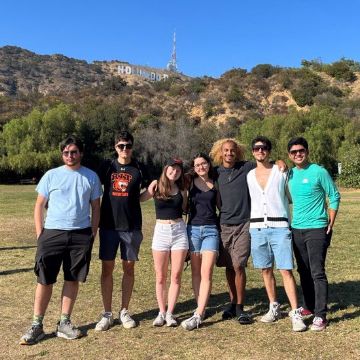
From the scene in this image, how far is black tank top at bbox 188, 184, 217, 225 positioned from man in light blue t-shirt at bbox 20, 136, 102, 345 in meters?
1.06

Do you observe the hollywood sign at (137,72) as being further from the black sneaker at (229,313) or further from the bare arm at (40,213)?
the bare arm at (40,213)

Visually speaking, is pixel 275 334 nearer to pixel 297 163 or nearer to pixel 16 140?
pixel 297 163

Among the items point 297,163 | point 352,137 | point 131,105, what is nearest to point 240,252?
point 297,163

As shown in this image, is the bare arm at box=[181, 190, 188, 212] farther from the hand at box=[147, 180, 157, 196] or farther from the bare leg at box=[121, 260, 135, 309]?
the bare leg at box=[121, 260, 135, 309]

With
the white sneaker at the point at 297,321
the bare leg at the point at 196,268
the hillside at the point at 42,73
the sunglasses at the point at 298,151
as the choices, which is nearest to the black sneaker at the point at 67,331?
the bare leg at the point at 196,268

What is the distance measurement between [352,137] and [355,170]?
5.98m

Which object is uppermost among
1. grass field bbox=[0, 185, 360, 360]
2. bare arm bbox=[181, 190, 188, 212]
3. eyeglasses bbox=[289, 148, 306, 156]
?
eyeglasses bbox=[289, 148, 306, 156]

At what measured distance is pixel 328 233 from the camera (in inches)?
200

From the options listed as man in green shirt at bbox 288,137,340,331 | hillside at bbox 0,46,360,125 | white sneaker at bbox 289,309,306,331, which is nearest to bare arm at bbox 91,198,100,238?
man in green shirt at bbox 288,137,340,331

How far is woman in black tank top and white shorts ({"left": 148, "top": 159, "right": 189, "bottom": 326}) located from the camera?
5.19 meters

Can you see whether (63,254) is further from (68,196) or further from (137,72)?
(137,72)

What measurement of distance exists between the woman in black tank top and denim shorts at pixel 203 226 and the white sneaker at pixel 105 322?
3.03 ft

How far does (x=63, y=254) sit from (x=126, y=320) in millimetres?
998

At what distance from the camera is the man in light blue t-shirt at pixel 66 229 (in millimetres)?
4840
